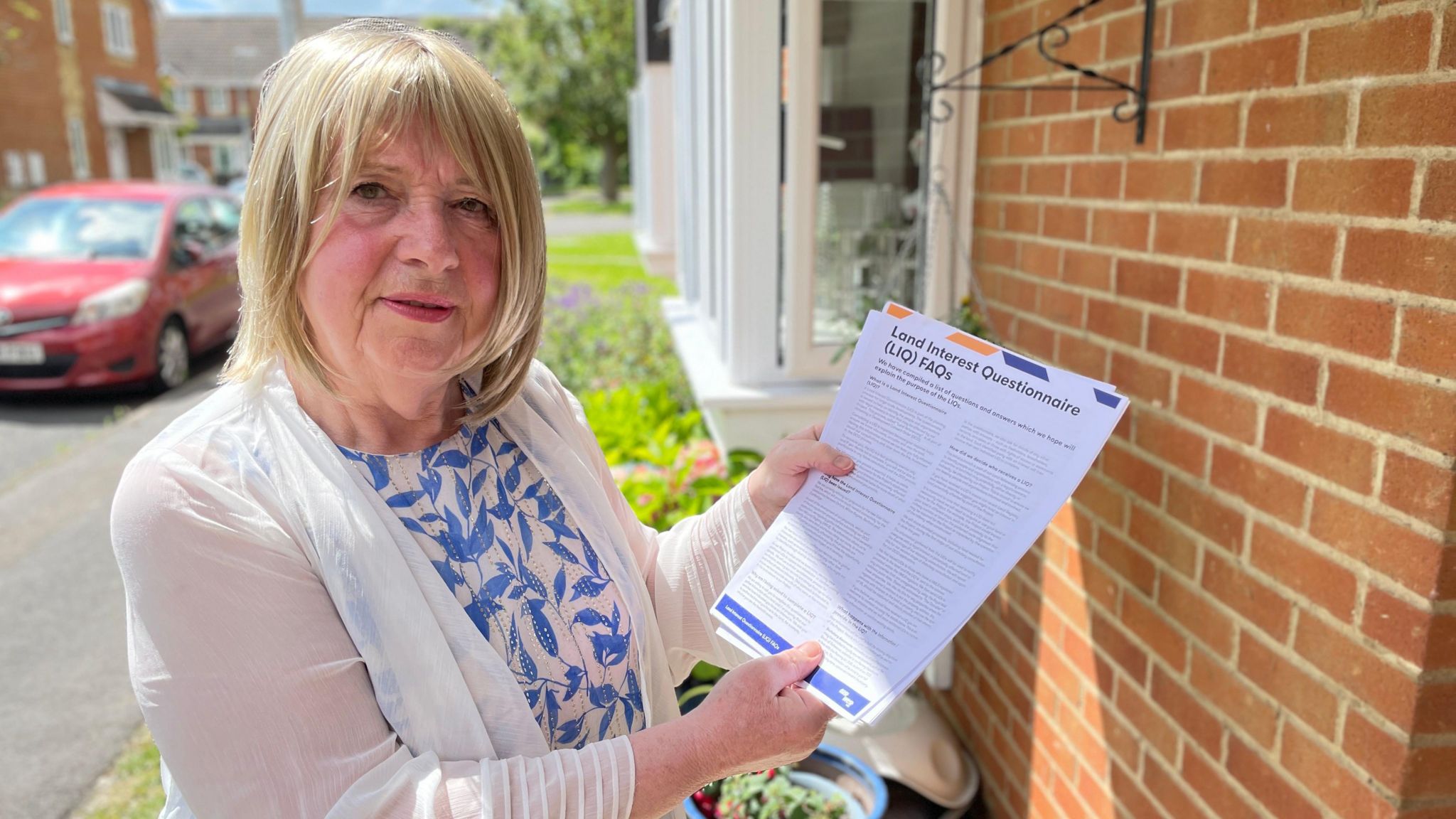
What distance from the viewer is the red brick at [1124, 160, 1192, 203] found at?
68.0 inches

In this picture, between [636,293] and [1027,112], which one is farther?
[636,293]

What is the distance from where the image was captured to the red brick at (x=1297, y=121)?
138cm

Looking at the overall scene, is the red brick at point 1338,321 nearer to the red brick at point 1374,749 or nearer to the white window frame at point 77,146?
the red brick at point 1374,749

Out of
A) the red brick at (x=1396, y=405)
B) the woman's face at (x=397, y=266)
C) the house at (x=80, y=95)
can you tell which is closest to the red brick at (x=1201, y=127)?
the red brick at (x=1396, y=405)

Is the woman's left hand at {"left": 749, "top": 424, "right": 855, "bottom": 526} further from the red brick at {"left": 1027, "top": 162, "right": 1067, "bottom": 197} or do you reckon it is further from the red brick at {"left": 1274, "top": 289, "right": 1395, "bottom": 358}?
the red brick at {"left": 1027, "top": 162, "right": 1067, "bottom": 197}

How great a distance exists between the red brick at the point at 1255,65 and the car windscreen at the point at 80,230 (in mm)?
8486

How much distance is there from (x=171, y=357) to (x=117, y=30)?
24.1m

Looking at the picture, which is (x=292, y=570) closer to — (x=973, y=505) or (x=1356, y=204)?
(x=973, y=505)

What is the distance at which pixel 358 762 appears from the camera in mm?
1109

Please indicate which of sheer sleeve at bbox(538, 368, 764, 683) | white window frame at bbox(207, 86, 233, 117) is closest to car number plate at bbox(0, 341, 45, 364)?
sheer sleeve at bbox(538, 368, 764, 683)

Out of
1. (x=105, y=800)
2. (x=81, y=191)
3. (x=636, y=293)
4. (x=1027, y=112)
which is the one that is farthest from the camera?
(x=81, y=191)

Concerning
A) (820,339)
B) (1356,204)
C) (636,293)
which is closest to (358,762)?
(1356,204)

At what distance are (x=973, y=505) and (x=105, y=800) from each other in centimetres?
308

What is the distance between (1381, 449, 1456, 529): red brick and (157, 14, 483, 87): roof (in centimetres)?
5678
